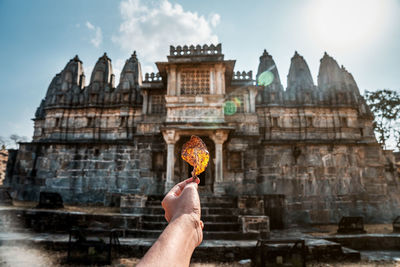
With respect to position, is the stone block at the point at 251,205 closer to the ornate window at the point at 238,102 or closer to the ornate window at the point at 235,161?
the ornate window at the point at 235,161

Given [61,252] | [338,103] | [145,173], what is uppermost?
[338,103]

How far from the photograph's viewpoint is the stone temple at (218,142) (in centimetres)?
1345

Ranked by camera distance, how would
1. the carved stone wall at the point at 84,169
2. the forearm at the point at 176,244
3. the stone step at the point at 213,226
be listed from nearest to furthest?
the forearm at the point at 176,244 < the stone step at the point at 213,226 < the carved stone wall at the point at 84,169

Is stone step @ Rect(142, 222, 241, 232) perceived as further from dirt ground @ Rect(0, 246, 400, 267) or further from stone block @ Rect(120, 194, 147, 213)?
dirt ground @ Rect(0, 246, 400, 267)

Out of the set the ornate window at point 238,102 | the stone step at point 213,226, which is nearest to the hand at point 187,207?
the stone step at point 213,226

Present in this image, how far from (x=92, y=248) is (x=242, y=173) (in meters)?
9.35

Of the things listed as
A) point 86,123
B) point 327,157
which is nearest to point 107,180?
point 86,123

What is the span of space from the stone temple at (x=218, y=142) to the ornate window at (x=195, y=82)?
61mm

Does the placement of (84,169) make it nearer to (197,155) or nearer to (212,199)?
(212,199)

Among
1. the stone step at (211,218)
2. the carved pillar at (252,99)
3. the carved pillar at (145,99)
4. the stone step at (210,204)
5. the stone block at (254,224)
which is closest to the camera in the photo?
the stone block at (254,224)

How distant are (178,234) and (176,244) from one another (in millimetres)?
89

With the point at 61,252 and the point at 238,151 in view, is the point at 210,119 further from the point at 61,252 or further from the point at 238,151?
the point at 61,252

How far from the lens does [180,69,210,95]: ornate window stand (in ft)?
44.9

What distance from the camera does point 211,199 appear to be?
10469mm
